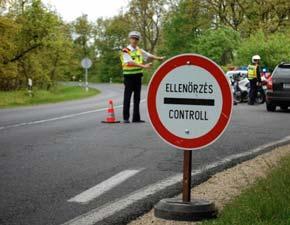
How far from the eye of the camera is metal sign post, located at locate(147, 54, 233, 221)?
217 inches

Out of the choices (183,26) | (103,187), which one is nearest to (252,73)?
(103,187)

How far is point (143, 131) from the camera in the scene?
12.7 m

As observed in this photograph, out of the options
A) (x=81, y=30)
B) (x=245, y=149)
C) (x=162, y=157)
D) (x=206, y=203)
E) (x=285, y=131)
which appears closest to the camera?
(x=206, y=203)

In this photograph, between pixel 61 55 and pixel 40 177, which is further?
pixel 61 55

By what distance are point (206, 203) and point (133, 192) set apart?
1.29 meters

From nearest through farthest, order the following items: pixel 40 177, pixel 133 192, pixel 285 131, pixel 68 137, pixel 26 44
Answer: pixel 133 192, pixel 40 177, pixel 68 137, pixel 285 131, pixel 26 44

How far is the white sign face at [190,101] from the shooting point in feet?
18.1

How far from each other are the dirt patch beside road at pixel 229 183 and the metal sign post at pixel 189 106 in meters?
0.21

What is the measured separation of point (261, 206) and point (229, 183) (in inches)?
72.1

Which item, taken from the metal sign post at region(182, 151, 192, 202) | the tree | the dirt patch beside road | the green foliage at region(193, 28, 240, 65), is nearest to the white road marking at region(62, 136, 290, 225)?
the dirt patch beside road

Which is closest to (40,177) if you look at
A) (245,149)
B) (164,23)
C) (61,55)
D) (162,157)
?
(162,157)

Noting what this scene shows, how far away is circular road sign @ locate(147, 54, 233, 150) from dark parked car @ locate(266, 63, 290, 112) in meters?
15.7

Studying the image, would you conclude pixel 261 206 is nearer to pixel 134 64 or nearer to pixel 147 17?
pixel 134 64

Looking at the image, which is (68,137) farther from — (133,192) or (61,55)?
(61,55)
